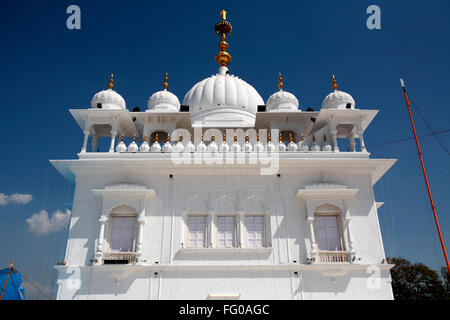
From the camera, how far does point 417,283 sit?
101 feet

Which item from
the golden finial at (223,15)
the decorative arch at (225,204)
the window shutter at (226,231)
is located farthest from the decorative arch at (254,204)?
the golden finial at (223,15)

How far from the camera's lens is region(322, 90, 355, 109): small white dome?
14156 millimetres

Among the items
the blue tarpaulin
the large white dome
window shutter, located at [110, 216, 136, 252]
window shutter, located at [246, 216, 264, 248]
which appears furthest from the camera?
the large white dome

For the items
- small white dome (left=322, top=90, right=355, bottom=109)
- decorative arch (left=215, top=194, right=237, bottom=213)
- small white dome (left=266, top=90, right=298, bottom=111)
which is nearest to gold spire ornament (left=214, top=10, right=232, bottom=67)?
small white dome (left=266, top=90, right=298, bottom=111)

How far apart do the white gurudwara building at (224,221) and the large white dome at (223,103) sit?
2.92 metres

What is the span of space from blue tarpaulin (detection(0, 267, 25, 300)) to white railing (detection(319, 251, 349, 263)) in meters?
11.0

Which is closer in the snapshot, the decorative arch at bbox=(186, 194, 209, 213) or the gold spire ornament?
the decorative arch at bbox=(186, 194, 209, 213)

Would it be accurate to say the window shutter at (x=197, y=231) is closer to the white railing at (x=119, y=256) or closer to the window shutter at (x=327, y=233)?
the white railing at (x=119, y=256)

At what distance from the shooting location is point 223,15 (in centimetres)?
2094

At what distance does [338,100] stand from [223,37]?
342 inches

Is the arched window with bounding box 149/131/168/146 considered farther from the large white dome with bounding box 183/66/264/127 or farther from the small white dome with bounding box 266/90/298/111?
the small white dome with bounding box 266/90/298/111

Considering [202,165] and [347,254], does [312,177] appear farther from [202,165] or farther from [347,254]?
[202,165]

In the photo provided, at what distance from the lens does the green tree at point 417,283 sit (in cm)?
2962

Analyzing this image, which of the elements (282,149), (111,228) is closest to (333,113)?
(282,149)
